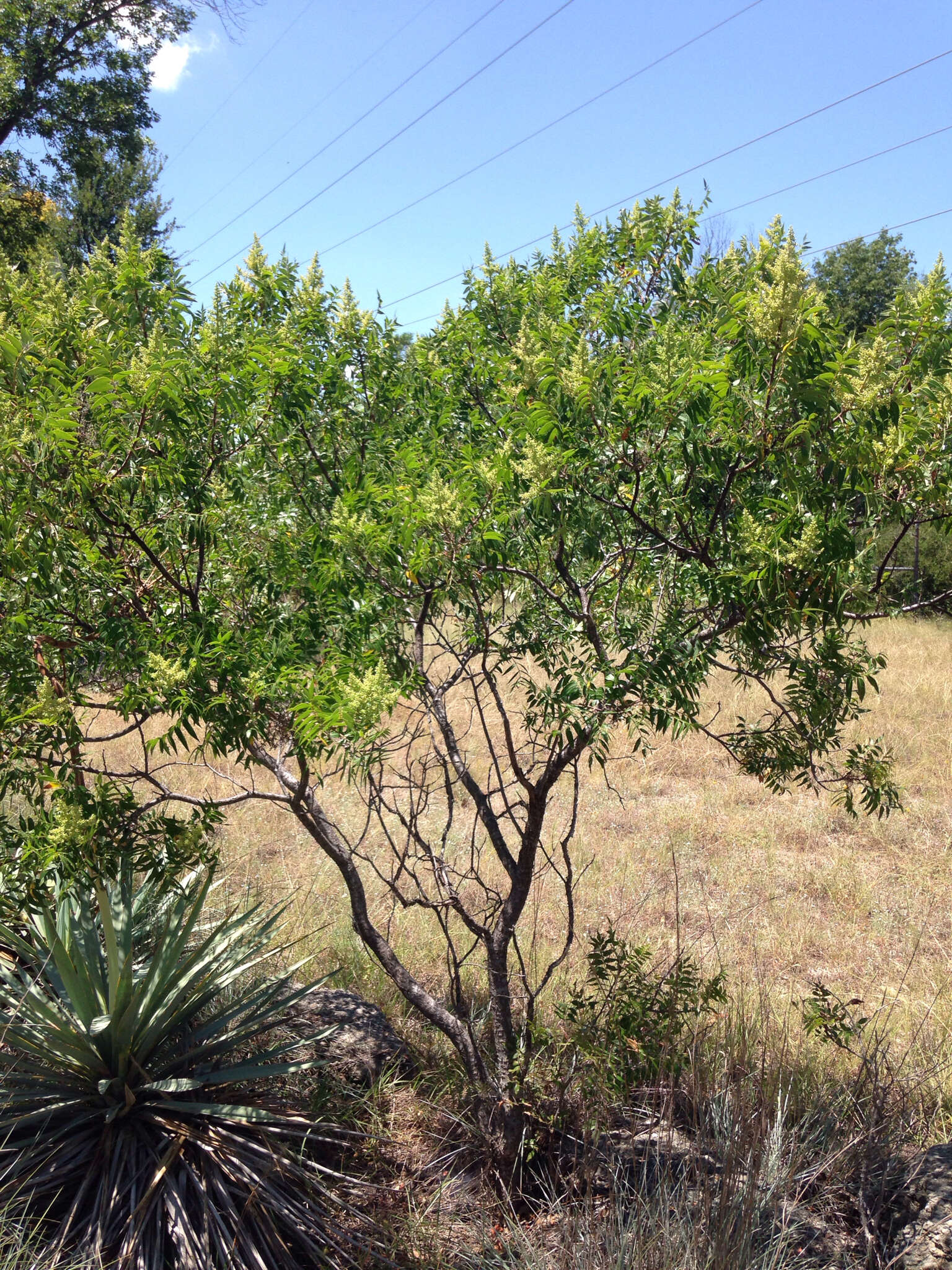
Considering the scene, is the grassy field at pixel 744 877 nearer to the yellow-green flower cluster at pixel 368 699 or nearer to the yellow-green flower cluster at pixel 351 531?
the yellow-green flower cluster at pixel 351 531

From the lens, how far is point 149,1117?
316 centimetres

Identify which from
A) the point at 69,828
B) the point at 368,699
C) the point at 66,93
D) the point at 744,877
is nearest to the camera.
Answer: the point at 368,699

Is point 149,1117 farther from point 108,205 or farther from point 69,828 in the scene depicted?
point 108,205

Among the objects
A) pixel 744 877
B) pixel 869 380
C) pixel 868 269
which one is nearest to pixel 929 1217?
pixel 869 380

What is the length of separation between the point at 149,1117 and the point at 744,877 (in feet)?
15.1

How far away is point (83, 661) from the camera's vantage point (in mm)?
2645

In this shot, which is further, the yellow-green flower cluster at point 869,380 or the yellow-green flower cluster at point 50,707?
the yellow-green flower cluster at point 50,707

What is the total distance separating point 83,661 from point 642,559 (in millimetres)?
1681

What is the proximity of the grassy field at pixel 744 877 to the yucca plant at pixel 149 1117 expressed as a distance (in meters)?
1.31

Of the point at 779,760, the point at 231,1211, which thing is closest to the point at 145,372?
the point at 779,760

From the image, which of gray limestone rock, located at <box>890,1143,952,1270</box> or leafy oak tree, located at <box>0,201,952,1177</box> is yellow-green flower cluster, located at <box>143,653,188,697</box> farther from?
gray limestone rock, located at <box>890,1143,952,1270</box>

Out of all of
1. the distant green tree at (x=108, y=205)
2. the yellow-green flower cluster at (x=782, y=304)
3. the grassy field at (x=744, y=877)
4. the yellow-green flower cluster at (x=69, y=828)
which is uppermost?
the distant green tree at (x=108, y=205)

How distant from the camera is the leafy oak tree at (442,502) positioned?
2100 mm

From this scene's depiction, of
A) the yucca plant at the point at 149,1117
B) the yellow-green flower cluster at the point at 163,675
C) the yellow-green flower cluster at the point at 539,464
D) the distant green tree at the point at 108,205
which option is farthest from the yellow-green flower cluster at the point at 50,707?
the distant green tree at the point at 108,205
